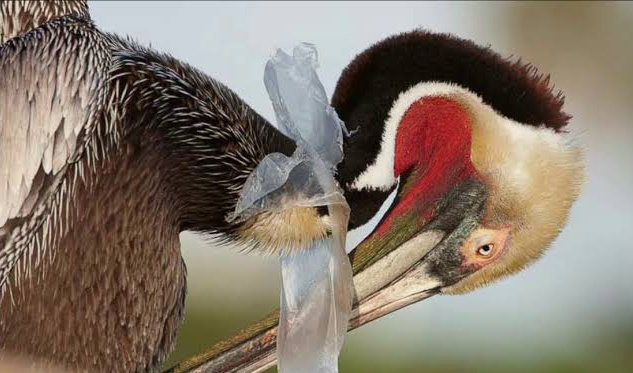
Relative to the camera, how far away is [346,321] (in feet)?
15.9

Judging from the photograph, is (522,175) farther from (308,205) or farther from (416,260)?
(308,205)

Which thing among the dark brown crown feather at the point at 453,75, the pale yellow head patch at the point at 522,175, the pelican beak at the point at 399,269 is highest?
the dark brown crown feather at the point at 453,75

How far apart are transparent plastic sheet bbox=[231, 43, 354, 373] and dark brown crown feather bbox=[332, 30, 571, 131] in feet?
0.76

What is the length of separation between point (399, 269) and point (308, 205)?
0.42 meters

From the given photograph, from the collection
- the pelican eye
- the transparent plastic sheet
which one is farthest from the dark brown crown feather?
the pelican eye

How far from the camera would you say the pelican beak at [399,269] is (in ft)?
15.9

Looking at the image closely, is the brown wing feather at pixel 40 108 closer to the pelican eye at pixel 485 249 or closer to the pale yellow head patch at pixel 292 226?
the pale yellow head patch at pixel 292 226

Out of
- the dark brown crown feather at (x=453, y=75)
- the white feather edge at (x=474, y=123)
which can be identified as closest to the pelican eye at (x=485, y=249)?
the white feather edge at (x=474, y=123)

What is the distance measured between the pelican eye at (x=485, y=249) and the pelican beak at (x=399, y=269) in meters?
0.07

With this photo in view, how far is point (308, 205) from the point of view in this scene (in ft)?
16.0

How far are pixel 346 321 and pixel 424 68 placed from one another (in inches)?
40.4

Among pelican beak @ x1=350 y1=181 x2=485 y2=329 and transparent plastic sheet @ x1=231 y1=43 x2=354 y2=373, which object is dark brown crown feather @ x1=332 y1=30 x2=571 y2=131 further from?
pelican beak @ x1=350 y1=181 x2=485 y2=329

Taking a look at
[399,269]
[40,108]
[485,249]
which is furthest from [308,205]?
[40,108]

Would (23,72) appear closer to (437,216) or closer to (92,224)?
(92,224)
